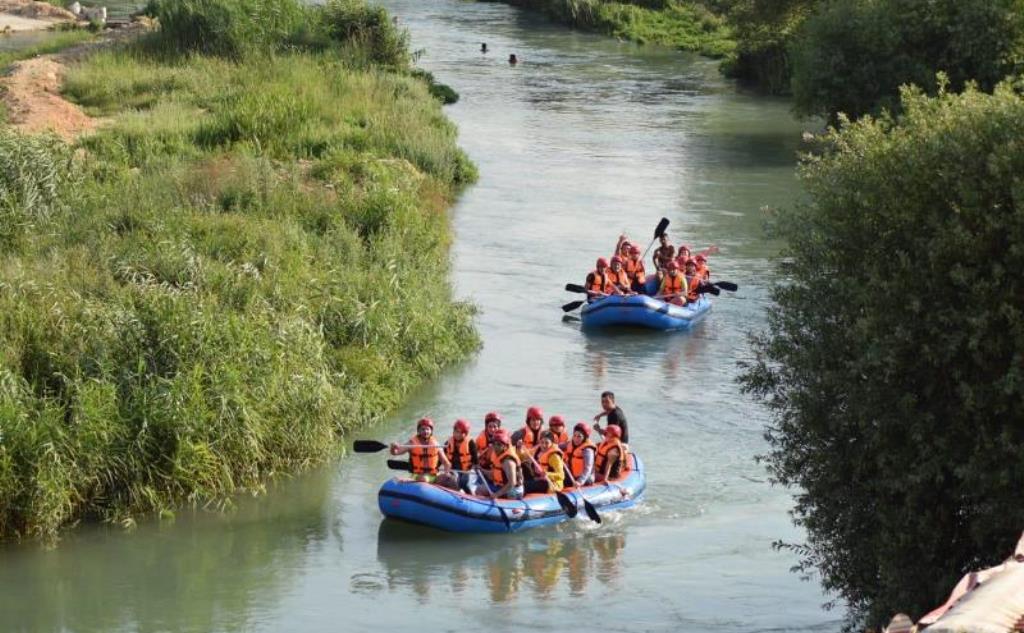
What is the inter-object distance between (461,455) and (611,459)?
1.52 meters

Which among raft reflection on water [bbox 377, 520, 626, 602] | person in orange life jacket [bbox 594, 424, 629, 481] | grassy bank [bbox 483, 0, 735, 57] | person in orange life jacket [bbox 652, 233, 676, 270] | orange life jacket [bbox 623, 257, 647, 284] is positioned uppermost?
grassy bank [bbox 483, 0, 735, 57]

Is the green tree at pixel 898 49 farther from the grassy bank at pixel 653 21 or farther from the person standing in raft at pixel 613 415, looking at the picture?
the grassy bank at pixel 653 21

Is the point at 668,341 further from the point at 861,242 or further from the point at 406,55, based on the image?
the point at 406,55

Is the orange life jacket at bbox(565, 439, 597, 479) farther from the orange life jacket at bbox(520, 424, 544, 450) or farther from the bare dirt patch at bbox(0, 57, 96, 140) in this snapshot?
the bare dirt patch at bbox(0, 57, 96, 140)

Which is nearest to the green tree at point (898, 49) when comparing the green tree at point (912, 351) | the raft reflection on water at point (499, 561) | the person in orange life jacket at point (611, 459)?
the person in orange life jacket at point (611, 459)

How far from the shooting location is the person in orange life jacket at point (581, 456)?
1619 centimetres

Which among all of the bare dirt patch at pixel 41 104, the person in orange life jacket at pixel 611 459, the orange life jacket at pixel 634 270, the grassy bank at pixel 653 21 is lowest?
the person in orange life jacket at pixel 611 459

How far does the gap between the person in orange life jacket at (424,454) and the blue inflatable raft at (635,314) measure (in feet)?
22.5

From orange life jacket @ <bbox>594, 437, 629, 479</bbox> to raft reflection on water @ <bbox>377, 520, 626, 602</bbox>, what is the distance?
846mm

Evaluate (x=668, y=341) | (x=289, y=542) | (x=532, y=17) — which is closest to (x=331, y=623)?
(x=289, y=542)

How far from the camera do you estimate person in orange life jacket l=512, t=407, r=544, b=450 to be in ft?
53.6

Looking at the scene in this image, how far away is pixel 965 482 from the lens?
10.5 m

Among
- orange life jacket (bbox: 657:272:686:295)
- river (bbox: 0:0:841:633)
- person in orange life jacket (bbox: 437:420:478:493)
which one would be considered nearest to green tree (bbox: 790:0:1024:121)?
river (bbox: 0:0:841:633)

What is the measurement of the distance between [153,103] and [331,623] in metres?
19.2
